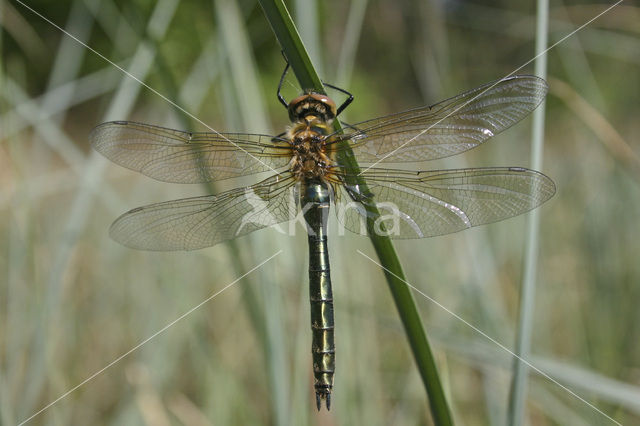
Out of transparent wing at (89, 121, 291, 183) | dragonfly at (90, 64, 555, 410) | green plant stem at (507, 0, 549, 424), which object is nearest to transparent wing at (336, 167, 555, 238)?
dragonfly at (90, 64, 555, 410)

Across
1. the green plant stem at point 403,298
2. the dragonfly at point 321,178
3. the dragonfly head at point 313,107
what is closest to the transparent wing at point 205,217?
the dragonfly at point 321,178

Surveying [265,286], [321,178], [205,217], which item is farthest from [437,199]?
[205,217]

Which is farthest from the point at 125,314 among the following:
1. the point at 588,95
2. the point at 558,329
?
the point at 588,95

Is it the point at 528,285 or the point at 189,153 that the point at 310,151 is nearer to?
the point at 189,153

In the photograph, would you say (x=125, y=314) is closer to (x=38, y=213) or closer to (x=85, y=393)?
(x=85, y=393)

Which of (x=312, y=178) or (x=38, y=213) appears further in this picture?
(x=38, y=213)

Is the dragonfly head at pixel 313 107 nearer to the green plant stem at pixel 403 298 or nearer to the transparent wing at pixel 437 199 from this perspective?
the transparent wing at pixel 437 199
